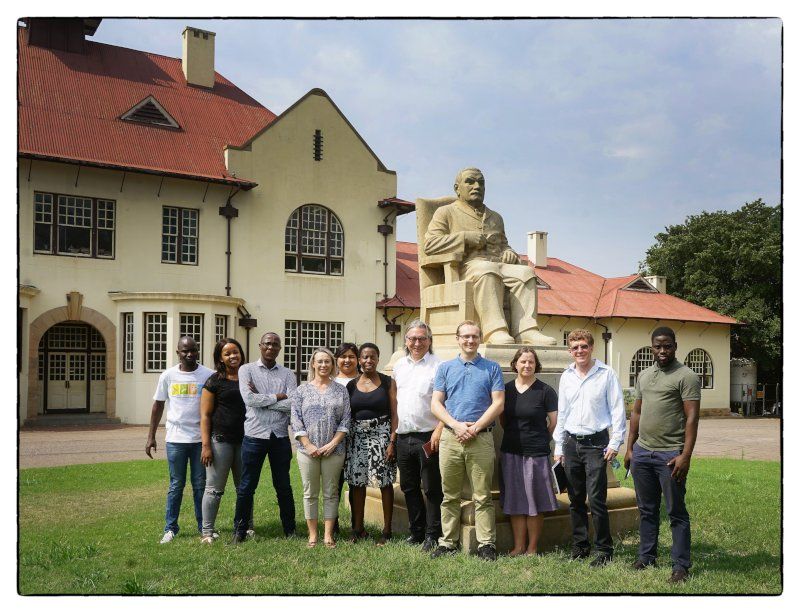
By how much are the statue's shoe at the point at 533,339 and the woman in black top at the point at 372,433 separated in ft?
4.93

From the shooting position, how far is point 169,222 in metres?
21.6

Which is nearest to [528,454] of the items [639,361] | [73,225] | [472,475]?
[472,475]

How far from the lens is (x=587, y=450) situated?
5.86m

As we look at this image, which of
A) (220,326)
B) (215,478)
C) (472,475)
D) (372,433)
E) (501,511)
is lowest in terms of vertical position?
(501,511)

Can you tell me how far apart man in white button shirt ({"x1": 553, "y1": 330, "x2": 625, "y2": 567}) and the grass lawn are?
262mm

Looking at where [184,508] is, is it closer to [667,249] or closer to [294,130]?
[294,130]

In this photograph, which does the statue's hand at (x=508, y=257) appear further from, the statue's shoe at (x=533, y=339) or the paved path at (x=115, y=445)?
the paved path at (x=115, y=445)

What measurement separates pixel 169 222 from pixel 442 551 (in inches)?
682

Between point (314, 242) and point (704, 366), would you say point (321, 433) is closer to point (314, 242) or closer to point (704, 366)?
point (314, 242)

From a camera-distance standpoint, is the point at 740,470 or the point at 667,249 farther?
the point at 667,249

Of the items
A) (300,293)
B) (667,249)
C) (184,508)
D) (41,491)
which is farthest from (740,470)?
(667,249)

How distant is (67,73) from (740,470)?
18.8 meters

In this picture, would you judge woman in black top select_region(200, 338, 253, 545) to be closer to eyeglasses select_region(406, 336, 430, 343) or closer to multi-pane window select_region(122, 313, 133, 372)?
eyeglasses select_region(406, 336, 430, 343)

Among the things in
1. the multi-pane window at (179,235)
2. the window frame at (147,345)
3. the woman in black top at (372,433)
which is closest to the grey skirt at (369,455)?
the woman in black top at (372,433)
